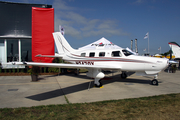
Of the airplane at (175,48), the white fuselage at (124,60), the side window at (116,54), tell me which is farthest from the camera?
the airplane at (175,48)

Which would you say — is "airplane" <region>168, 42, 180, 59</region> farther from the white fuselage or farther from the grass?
the grass

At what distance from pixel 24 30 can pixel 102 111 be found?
14594 mm

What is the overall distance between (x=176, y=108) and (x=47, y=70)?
13345mm

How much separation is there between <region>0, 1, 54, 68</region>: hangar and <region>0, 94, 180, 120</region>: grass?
11.7 m

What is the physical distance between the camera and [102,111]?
470cm

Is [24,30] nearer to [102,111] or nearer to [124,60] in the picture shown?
[124,60]

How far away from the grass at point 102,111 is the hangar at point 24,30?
11690 millimetres

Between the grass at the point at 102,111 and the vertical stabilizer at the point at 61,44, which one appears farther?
the vertical stabilizer at the point at 61,44

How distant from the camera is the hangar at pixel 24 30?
15.5 meters

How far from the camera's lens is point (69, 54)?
12.9 meters

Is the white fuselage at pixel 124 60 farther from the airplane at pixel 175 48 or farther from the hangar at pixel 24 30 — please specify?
the airplane at pixel 175 48

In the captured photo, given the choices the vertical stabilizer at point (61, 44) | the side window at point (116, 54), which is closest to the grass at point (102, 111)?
the side window at point (116, 54)

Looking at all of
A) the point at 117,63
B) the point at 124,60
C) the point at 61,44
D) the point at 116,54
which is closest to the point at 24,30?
the point at 61,44

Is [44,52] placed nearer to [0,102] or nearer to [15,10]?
[15,10]
